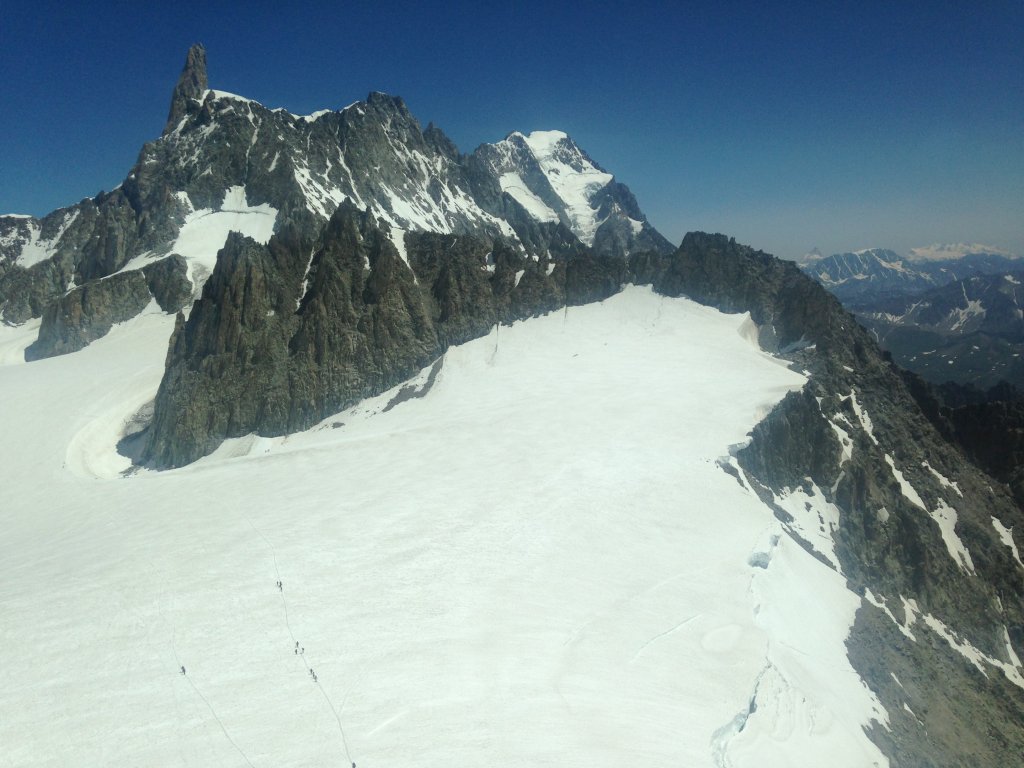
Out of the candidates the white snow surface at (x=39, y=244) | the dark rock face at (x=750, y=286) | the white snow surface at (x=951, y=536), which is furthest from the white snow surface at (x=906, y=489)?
the white snow surface at (x=39, y=244)

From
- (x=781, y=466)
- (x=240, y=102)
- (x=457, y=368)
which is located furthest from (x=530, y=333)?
(x=240, y=102)

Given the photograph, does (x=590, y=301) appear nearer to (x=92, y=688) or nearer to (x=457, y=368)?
A: (x=457, y=368)

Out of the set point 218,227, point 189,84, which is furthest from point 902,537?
point 189,84

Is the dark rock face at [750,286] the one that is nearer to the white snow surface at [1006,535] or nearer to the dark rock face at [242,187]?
the white snow surface at [1006,535]

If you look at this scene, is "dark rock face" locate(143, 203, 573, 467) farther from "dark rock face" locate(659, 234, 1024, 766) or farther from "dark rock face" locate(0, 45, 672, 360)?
"dark rock face" locate(0, 45, 672, 360)

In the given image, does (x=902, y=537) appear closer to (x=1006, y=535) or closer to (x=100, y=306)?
(x=1006, y=535)
